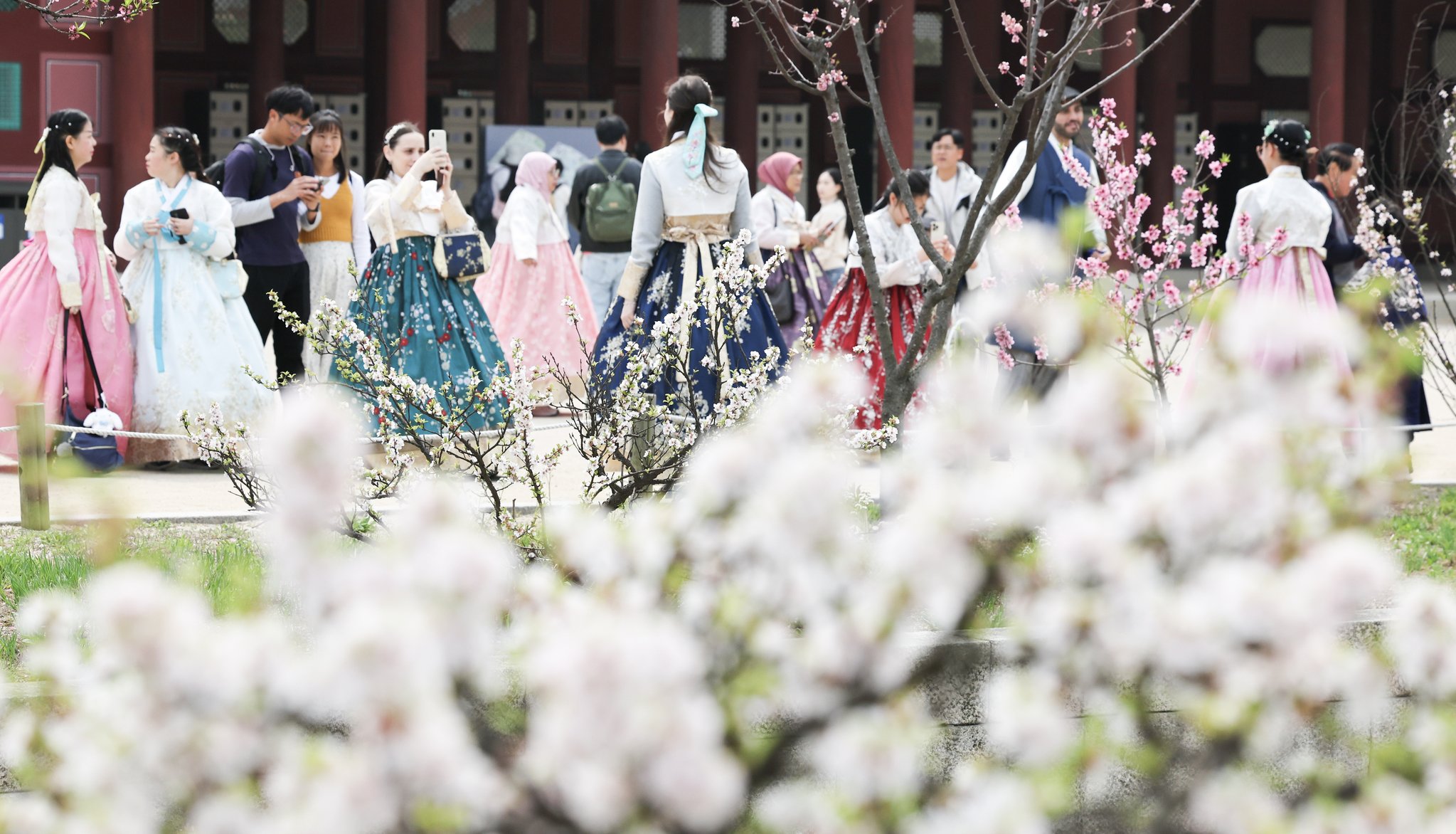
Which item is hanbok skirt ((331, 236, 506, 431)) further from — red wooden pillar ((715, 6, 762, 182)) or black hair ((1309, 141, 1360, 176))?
red wooden pillar ((715, 6, 762, 182))

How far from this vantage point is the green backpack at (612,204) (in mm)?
9820

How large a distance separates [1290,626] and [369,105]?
21358mm

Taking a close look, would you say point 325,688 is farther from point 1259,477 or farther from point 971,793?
point 1259,477

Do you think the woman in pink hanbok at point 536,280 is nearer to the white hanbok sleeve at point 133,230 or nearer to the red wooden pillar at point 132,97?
the white hanbok sleeve at point 133,230

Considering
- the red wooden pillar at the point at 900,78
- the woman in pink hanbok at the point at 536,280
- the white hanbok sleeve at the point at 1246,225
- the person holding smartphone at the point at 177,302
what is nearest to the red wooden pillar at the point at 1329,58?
the red wooden pillar at the point at 900,78

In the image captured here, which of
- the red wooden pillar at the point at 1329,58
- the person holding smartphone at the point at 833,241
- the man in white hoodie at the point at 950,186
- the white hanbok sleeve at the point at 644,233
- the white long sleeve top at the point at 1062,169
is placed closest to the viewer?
the white hanbok sleeve at the point at 644,233

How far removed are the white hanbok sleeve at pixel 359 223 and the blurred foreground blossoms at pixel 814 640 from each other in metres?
6.75

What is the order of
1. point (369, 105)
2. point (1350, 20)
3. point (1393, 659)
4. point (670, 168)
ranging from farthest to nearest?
point (1350, 20), point (369, 105), point (670, 168), point (1393, 659)

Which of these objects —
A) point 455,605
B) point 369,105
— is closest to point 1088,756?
point 455,605

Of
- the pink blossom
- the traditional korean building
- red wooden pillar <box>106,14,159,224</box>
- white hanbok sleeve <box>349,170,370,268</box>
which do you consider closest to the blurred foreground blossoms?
the pink blossom

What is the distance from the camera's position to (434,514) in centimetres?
143

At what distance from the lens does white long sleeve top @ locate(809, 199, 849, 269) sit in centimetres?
1098

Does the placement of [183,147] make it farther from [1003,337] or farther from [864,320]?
[1003,337]

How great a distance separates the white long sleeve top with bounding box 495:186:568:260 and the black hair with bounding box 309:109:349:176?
1503mm
